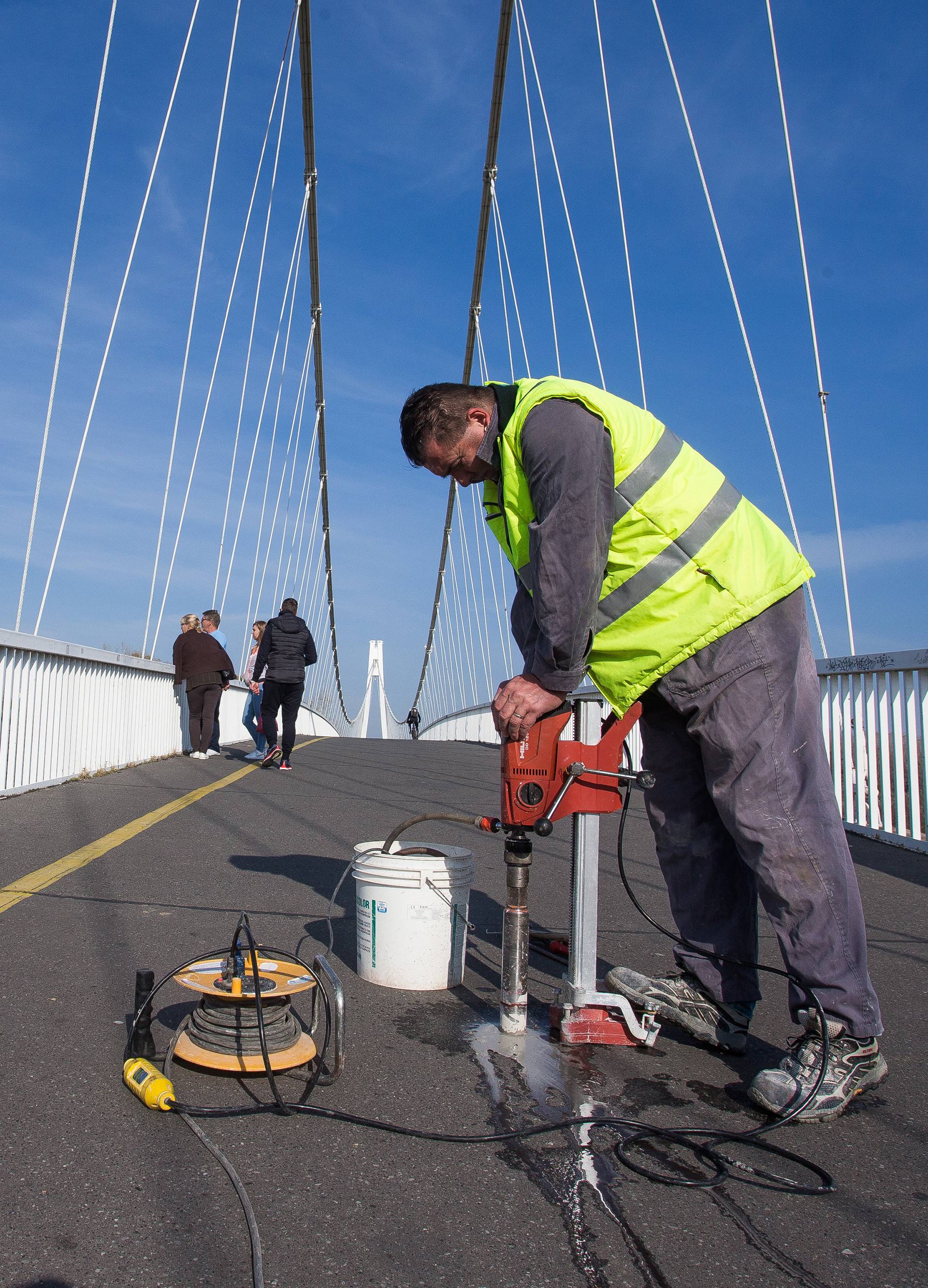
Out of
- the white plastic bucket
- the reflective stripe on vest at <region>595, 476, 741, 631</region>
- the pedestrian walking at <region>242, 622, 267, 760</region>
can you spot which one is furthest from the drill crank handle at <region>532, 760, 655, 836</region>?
the pedestrian walking at <region>242, 622, 267, 760</region>

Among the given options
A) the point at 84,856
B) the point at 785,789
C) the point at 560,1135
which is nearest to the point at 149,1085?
the point at 560,1135

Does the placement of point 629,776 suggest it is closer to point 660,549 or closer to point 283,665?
point 660,549

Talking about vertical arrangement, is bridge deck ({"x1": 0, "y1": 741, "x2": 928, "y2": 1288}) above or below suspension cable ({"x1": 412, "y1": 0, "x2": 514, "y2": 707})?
below

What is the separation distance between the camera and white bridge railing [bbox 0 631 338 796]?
5949mm

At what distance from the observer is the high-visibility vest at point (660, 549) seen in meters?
2.08

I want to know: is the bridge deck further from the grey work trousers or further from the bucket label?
the grey work trousers

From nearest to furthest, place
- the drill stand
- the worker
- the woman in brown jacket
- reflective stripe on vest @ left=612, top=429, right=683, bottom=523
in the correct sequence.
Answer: the worker, reflective stripe on vest @ left=612, top=429, right=683, bottom=523, the drill stand, the woman in brown jacket

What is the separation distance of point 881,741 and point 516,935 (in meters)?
4.04

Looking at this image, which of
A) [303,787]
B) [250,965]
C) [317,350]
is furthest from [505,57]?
[250,965]

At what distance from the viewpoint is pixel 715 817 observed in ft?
7.70

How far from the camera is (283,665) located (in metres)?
10.3

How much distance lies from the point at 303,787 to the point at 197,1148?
237 inches

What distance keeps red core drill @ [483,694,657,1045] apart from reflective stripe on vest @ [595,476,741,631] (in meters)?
0.24

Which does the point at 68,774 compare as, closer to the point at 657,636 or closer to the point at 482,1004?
the point at 482,1004
